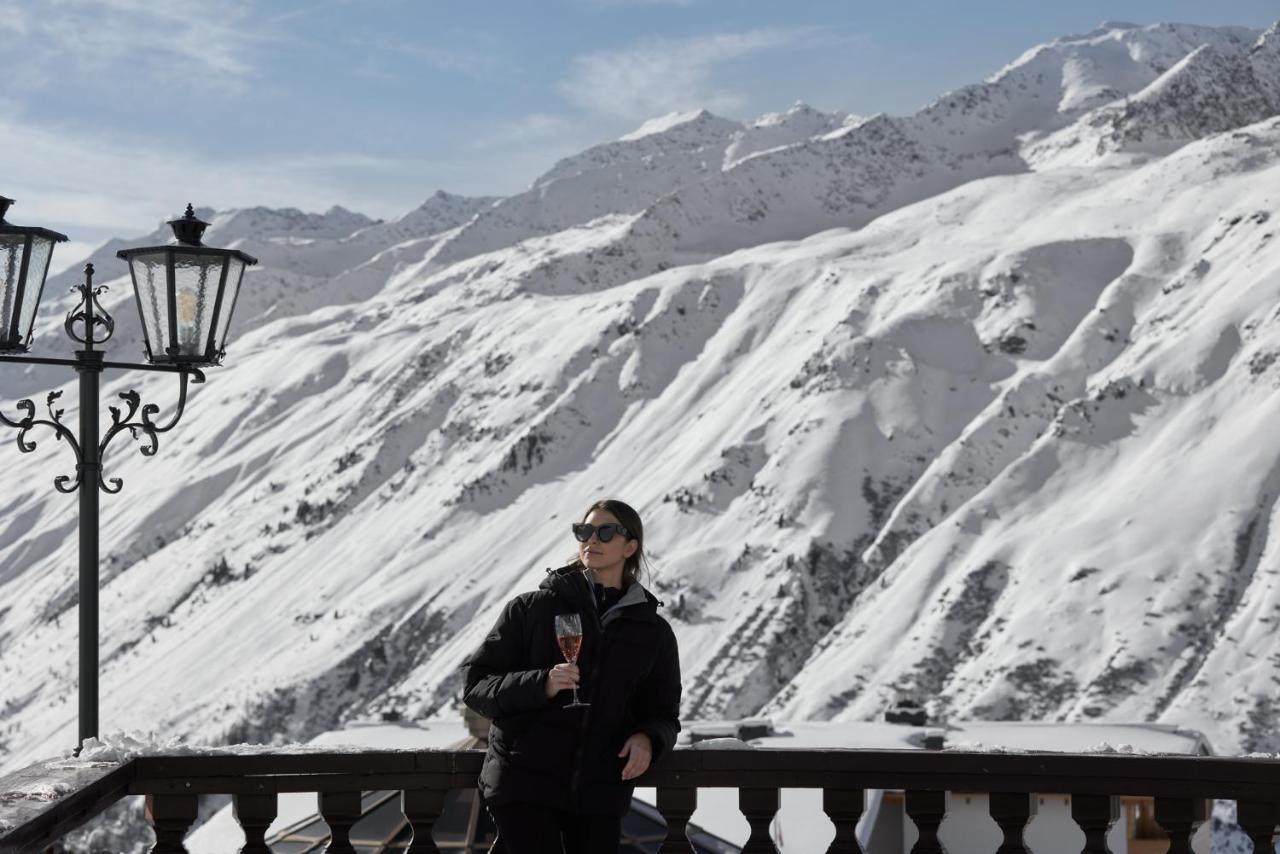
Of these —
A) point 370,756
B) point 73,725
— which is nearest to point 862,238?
point 73,725

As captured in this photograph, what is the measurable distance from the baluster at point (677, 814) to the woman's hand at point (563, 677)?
930 millimetres

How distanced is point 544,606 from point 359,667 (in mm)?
99112

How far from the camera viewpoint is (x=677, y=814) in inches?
251

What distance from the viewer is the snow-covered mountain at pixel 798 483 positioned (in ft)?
266

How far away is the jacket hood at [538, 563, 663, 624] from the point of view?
5.96 meters

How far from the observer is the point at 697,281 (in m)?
137

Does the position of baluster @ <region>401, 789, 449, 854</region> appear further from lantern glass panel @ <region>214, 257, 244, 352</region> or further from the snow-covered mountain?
the snow-covered mountain

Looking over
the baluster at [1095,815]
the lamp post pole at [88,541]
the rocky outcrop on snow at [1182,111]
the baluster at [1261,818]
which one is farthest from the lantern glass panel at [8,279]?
the rocky outcrop on snow at [1182,111]

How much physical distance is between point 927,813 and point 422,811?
2.05m

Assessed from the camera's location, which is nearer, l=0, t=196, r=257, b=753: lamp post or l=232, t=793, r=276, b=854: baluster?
l=232, t=793, r=276, b=854: baluster

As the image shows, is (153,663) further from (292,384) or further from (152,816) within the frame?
(152,816)

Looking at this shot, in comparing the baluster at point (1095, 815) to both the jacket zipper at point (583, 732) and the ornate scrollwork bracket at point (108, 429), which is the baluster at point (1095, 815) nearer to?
the jacket zipper at point (583, 732)

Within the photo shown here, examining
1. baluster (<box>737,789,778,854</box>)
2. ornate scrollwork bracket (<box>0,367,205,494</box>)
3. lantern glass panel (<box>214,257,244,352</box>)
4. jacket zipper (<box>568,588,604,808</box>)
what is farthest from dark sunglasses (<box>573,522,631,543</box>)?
lantern glass panel (<box>214,257,244,352</box>)

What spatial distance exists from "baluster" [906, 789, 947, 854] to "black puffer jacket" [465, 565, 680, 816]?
1115mm
